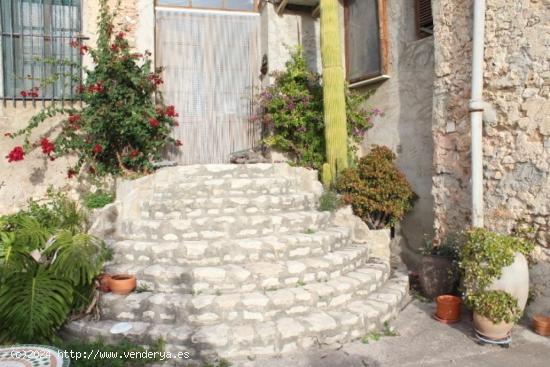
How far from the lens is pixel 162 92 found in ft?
23.1

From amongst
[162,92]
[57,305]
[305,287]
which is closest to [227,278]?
[305,287]

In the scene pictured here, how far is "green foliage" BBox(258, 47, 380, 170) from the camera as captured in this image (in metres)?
6.71

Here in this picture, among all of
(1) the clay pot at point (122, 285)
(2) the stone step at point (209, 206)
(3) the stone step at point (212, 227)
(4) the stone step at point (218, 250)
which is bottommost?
(1) the clay pot at point (122, 285)

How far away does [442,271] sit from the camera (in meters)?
4.47

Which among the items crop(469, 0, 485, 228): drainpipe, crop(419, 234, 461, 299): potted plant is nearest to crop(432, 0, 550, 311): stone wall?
crop(469, 0, 485, 228): drainpipe

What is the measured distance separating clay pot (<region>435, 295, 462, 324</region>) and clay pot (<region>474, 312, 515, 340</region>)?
0.44 meters

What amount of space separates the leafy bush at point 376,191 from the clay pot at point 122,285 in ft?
10.2

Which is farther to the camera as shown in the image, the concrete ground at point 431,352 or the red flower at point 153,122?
the red flower at point 153,122

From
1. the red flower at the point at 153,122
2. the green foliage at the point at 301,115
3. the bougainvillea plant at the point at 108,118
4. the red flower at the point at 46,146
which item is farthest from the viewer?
the green foliage at the point at 301,115

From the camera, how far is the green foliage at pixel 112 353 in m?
3.01

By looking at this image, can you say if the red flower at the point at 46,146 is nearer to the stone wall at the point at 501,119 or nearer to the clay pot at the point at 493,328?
the stone wall at the point at 501,119

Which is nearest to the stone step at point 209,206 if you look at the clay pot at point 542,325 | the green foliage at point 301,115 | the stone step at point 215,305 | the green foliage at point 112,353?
the stone step at point 215,305

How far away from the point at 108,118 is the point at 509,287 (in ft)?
18.2

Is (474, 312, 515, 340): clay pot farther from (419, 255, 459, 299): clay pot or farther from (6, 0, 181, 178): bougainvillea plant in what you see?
(6, 0, 181, 178): bougainvillea plant
